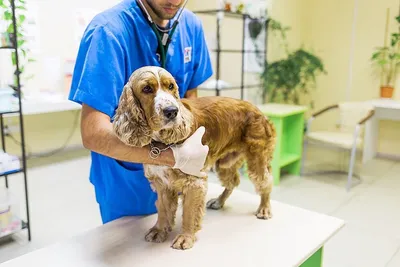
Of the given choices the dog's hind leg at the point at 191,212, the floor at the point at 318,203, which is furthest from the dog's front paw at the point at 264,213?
the floor at the point at 318,203

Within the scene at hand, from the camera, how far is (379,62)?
4.82 metres

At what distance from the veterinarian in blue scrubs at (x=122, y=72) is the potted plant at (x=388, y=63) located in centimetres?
387

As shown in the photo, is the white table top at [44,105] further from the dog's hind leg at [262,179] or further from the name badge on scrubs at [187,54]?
the dog's hind leg at [262,179]

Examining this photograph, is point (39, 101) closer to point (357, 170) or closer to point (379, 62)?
point (357, 170)

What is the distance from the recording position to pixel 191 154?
3.80 ft

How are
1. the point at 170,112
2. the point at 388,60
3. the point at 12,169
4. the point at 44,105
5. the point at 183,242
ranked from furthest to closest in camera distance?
1. the point at 388,60
2. the point at 44,105
3. the point at 12,169
4. the point at 183,242
5. the point at 170,112

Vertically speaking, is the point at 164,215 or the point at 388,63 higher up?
the point at 388,63

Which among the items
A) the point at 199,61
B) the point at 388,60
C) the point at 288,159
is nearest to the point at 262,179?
the point at 199,61

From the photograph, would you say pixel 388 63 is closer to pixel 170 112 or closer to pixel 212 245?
pixel 212 245

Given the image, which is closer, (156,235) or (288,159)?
(156,235)

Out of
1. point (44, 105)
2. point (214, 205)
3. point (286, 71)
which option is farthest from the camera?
point (286, 71)

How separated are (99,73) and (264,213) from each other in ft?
2.90

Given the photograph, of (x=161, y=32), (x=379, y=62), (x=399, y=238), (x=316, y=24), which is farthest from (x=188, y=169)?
(x=316, y=24)

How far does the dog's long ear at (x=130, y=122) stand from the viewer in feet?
3.50
